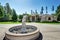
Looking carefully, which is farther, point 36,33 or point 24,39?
point 36,33

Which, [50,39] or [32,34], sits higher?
[32,34]

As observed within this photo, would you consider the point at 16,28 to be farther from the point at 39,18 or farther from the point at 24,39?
the point at 39,18

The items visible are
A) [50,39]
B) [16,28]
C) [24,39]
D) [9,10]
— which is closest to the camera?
[24,39]

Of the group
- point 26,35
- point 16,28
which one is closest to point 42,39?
point 26,35

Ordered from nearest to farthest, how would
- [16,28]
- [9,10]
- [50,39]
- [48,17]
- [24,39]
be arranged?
1. [24,39]
2. [50,39]
3. [16,28]
4. [48,17]
5. [9,10]

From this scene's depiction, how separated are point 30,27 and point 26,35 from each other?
2523mm

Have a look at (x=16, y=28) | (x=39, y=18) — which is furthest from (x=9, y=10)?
(x=16, y=28)

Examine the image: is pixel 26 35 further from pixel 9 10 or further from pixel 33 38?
pixel 9 10

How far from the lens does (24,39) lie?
7117 millimetres

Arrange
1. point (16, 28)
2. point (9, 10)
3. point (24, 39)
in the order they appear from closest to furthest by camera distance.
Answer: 1. point (24, 39)
2. point (16, 28)
3. point (9, 10)

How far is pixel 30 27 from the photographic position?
9617 mm

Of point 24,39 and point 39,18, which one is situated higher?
point 24,39

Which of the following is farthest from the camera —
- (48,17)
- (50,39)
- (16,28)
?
(48,17)

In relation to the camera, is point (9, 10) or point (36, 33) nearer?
point (36, 33)
